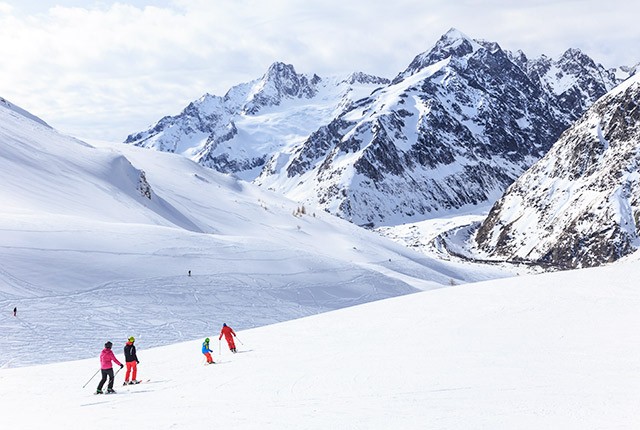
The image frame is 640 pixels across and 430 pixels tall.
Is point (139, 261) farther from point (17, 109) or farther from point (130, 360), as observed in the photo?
point (17, 109)

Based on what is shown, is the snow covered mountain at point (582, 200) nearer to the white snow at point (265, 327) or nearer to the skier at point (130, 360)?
the white snow at point (265, 327)

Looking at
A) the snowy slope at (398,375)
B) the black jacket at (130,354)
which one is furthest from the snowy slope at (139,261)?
the black jacket at (130,354)

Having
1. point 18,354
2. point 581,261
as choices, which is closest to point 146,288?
point 18,354

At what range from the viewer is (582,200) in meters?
142

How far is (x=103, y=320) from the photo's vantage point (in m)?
27.4

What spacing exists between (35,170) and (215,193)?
A: 24717mm

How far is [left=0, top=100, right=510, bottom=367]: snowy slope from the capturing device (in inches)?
1086

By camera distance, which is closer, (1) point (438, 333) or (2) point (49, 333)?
(1) point (438, 333)

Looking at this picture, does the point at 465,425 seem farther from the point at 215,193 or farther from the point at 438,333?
the point at 215,193

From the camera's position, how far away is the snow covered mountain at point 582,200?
12769 centimetres

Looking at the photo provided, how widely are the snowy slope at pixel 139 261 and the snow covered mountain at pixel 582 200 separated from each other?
253ft

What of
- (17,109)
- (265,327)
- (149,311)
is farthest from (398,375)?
(17,109)

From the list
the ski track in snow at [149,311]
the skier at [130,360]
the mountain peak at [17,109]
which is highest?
the mountain peak at [17,109]

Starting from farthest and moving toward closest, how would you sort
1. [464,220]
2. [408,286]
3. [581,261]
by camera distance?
1. [464,220]
2. [581,261]
3. [408,286]
